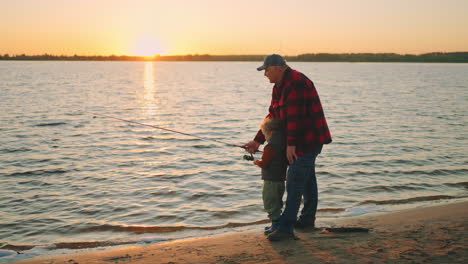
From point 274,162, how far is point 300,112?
66 centimetres

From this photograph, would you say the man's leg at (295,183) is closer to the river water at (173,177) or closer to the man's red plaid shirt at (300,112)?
the man's red plaid shirt at (300,112)

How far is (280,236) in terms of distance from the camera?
508cm

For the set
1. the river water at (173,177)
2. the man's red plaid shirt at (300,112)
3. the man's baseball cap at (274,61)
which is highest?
the man's baseball cap at (274,61)

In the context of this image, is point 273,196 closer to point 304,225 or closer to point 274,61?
point 304,225

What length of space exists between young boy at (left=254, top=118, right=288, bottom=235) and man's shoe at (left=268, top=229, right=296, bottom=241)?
294 mm

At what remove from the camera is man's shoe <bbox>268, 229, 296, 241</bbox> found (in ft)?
16.6

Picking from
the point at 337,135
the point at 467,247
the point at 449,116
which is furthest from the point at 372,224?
the point at 449,116

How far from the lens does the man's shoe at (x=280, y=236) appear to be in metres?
5.05

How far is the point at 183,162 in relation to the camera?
10867 mm

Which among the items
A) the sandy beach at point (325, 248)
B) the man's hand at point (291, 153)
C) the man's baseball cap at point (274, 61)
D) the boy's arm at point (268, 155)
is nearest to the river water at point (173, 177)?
the sandy beach at point (325, 248)

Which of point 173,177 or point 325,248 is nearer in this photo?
point 325,248

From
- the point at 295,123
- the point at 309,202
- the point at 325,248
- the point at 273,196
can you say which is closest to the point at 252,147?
the point at 273,196

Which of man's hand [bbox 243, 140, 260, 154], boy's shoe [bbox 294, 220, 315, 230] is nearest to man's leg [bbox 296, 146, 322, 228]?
boy's shoe [bbox 294, 220, 315, 230]

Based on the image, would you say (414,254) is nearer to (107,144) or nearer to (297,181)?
(297,181)
